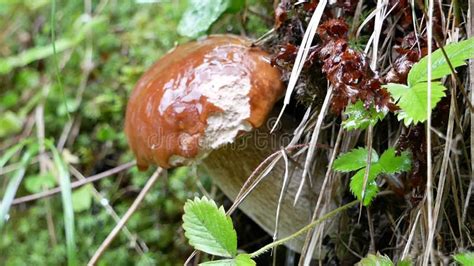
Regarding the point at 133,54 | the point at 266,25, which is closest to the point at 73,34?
the point at 133,54

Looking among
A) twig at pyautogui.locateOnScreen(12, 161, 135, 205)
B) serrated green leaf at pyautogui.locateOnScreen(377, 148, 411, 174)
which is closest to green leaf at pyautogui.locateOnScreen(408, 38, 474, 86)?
serrated green leaf at pyautogui.locateOnScreen(377, 148, 411, 174)

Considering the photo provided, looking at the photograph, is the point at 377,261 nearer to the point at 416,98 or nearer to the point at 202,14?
the point at 416,98

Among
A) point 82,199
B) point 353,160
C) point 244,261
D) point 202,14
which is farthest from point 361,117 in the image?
point 82,199

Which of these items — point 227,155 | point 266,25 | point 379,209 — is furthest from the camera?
point 266,25

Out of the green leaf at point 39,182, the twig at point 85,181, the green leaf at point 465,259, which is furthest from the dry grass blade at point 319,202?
the green leaf at point 39,182

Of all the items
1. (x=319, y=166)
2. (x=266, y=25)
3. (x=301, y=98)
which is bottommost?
(x=319, y=166)

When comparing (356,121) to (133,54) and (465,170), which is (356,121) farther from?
(133,54)
